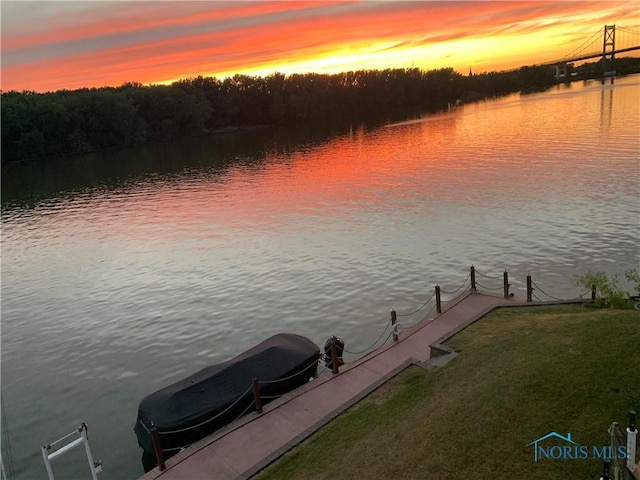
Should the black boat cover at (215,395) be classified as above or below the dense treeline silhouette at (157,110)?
below

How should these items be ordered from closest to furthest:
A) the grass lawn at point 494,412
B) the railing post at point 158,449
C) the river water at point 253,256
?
1. the grass lawn at point 494,412
2. the railing post at point 158,449
3. the river water at point 253,256

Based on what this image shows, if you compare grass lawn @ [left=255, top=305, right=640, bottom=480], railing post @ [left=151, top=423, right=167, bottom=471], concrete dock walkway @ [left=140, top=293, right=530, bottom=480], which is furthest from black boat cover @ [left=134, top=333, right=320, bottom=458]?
grass lawn @ [left=255, top=305, right=640, bottom=480]

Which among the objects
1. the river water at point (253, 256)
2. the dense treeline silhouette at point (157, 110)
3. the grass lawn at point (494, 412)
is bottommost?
the river water at point (253, 256)

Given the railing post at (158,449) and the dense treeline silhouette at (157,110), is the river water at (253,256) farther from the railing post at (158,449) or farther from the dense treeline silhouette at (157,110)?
the dense treeline silhouette at (157,110)

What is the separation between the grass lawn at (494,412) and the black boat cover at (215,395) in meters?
4.15

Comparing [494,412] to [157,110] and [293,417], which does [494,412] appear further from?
[157,110]

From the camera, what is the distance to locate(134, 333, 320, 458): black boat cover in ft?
53.8

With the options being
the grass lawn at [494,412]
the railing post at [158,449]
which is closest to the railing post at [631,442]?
the grass lawn at [494,412]

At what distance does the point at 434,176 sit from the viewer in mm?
63062

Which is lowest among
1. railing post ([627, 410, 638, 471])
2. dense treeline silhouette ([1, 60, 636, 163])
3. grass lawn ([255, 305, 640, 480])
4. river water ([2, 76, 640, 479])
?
river water ([2, 76, 640, 479])

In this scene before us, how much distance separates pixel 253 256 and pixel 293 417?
78.1 ft

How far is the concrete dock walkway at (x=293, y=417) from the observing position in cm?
1431

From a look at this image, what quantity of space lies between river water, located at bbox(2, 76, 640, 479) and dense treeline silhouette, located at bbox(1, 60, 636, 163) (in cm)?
5359

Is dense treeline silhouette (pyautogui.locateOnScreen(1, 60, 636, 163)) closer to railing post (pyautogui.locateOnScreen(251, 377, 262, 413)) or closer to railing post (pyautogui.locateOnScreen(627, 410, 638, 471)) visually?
railing post (pyautogui.locateOnScreen(251, 377, 262, 413))
